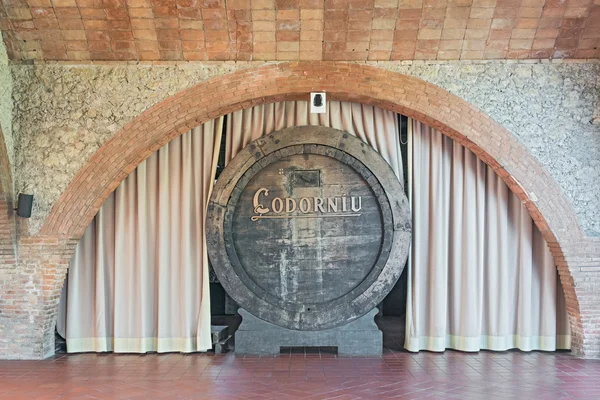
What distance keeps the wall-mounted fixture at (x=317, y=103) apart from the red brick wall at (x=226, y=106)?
0.28 feet

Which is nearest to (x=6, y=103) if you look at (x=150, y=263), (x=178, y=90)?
(x=178, y=90)

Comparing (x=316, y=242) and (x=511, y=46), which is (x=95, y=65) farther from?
(x=511, y=46)

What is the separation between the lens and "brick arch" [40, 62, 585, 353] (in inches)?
238

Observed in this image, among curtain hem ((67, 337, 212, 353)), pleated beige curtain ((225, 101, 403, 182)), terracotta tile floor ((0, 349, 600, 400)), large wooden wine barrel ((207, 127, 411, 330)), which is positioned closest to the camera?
terracotta tile floor ((0, 349, 600, 400))

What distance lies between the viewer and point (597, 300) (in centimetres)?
595

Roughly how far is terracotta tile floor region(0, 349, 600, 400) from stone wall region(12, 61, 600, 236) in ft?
5.57

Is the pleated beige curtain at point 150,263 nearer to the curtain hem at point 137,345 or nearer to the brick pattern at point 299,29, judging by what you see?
the curtain hem at point 137,345

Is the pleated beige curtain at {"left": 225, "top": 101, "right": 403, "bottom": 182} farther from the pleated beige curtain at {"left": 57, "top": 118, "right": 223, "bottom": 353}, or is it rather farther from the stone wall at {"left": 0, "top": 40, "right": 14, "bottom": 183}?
the stone wall at {"left": 0, "top": 40, "right": 14, "bottom": 183}

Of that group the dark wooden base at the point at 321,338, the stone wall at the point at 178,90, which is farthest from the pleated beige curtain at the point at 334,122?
the dark wooden base at the point at 321,338

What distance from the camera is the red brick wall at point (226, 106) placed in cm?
605

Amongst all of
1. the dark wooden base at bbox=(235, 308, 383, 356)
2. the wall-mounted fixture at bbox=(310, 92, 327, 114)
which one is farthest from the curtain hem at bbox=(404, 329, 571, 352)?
the wall-mounted fixture at bbox=(310, 92, 327, 114)

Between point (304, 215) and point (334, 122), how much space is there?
45.0 inches

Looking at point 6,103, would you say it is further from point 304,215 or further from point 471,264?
point 471,264

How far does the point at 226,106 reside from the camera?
6.18 meters
